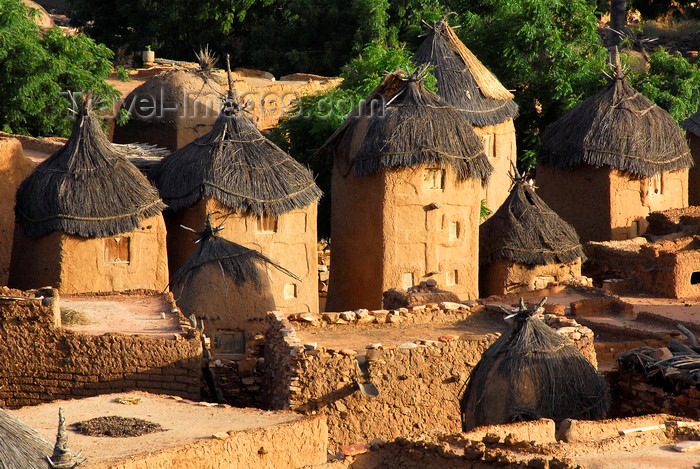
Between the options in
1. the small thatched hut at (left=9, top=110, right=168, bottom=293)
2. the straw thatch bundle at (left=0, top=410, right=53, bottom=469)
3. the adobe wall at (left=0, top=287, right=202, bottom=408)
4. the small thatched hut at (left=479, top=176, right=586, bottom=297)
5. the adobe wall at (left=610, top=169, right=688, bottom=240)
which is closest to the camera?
the straw thatch bundle at (left=0, top=410, right=53, bottom=469)

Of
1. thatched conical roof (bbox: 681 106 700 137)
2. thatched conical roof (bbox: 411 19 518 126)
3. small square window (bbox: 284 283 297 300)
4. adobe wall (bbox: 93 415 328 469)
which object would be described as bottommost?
adobe wall (bbox: 93 415 328 469)

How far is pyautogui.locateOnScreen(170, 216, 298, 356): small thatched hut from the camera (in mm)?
17172

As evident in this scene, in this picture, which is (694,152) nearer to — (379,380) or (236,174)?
(236,174)

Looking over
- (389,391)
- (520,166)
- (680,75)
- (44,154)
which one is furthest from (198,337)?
(680,75)

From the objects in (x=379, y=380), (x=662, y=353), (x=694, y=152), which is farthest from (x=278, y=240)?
(x=694, y=152)

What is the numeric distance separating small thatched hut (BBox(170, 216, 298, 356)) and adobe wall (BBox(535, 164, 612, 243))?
31.7 feet

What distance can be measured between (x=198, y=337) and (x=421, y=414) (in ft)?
8.61

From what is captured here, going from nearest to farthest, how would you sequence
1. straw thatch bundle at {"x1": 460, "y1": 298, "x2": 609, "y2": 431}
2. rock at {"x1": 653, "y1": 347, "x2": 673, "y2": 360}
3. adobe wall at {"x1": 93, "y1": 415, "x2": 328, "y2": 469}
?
adobe wall at {"x1": 93, "y1": 415, "x2": 328, "y2": 469}, straw thatch bundle at {"x1": 460, "y1": 298, "x2": 609, "y2": 431}, rock at {"x1": 653, "y1": 347, "x2": 673, "y2": 360}

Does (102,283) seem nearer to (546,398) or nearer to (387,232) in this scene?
(387,232)

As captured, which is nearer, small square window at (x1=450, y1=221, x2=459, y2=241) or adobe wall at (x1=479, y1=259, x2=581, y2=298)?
small square window at (x1=450, y1=221, x2=459, y2=241)

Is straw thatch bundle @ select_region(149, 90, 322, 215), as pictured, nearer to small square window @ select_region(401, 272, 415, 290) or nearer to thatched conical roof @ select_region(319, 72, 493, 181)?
thatched conical roof @ select_region(319, 72, 493, 181)

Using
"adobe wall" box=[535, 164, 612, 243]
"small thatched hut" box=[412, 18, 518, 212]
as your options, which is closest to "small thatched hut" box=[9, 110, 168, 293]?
"small thatched hut" box=[412, 18, 518, 212]

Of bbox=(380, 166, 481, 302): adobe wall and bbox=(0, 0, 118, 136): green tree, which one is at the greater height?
bbox=(0, 0, 118, 136): green tree

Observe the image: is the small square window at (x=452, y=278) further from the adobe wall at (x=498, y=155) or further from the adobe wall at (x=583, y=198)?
the adobe wall at (x=583, y=198)
